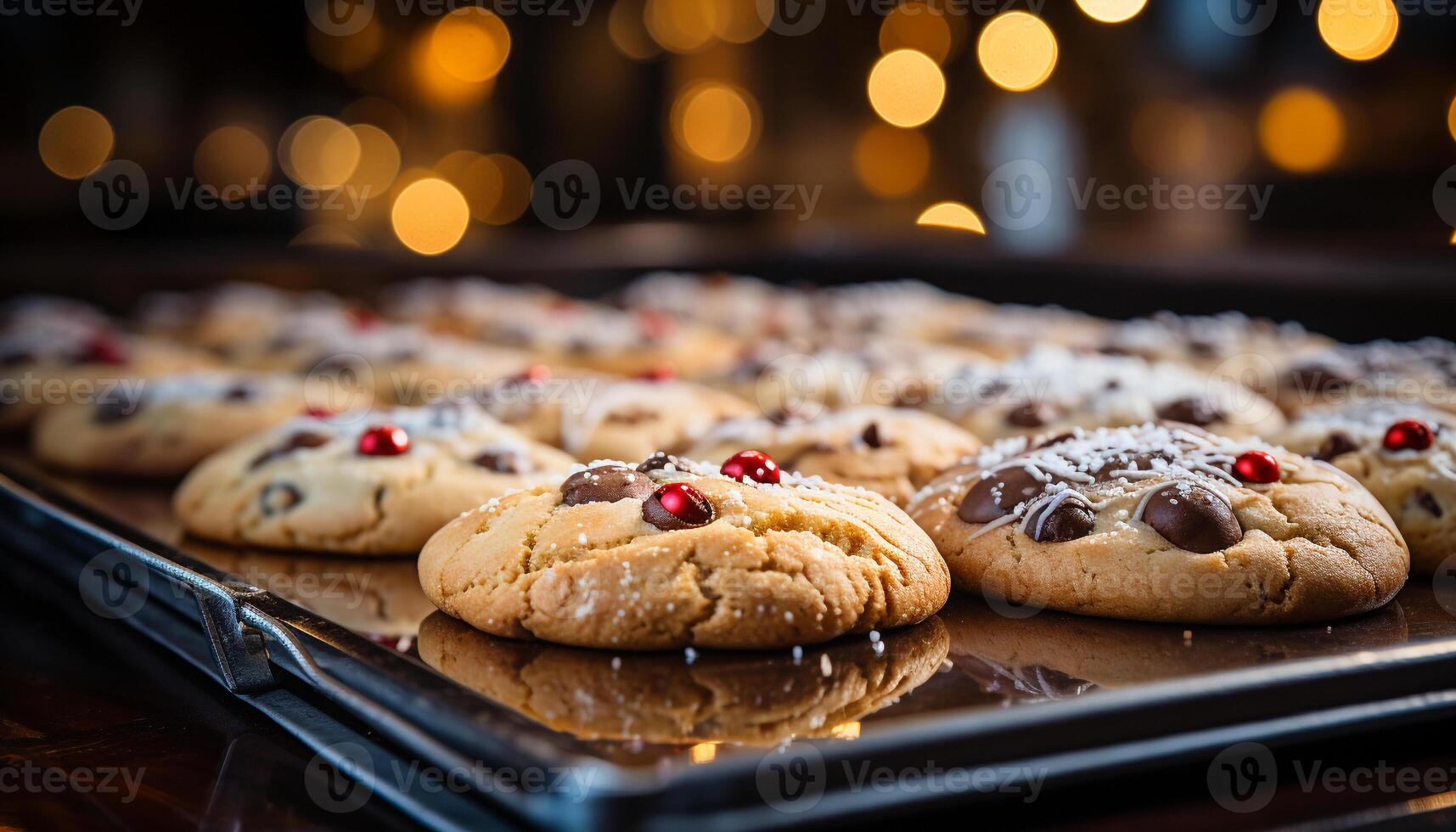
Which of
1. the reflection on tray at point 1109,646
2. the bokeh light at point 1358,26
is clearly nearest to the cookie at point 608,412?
the reflection on tray at point 1109,646

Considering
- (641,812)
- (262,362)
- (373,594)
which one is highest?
(641,812)

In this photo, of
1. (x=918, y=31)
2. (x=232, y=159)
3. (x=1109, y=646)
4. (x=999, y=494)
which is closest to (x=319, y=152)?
(x=232, y=159)

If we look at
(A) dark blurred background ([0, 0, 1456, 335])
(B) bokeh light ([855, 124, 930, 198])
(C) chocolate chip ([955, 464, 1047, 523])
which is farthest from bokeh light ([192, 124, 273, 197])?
(C) chocolate chip ([955, 464, 1047, 523])

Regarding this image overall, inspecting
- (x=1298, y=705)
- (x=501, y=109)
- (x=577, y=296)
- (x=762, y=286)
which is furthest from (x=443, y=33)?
(x=1298, y=705)

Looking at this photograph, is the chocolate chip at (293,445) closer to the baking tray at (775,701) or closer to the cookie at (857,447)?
the baking tray at (775,701)

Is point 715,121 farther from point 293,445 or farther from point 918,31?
point 293,445

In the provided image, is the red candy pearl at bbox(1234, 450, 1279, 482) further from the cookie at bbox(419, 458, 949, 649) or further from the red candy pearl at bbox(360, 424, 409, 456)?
the red candy pearl at bbox(360, 424, 409, 456)

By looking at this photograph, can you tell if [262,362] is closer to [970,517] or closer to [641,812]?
[970,517]
